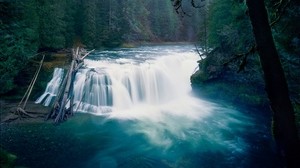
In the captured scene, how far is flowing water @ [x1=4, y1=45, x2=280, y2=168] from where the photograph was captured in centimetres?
1327

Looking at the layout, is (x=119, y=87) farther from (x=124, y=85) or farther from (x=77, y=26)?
(x=77, y=26)

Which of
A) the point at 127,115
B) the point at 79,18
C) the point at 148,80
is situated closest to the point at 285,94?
A: the point at 127,115

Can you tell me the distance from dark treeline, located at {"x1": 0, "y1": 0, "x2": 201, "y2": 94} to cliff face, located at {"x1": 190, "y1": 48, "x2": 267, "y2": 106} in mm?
6129

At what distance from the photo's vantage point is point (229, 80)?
23.5m

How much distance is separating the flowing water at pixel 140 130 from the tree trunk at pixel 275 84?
9448 millimetres

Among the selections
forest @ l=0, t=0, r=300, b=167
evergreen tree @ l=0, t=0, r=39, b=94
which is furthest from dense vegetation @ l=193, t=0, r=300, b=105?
evergreen tree @ l=0, t=0, r=39, b=94

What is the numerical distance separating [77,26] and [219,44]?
2280 cm

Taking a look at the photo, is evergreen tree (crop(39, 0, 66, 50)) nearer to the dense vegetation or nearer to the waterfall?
the waterfall

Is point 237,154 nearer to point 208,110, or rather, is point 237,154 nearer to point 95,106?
point 208,110

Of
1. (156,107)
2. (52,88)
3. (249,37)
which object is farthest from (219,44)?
(52,88)

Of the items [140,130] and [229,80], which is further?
[229,80]

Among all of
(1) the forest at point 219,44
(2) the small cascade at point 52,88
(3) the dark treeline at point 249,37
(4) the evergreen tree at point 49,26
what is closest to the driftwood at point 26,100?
(1) the forest at point 219,44

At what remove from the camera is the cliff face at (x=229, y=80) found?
67.8 feet

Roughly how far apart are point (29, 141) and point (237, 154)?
11.1m
